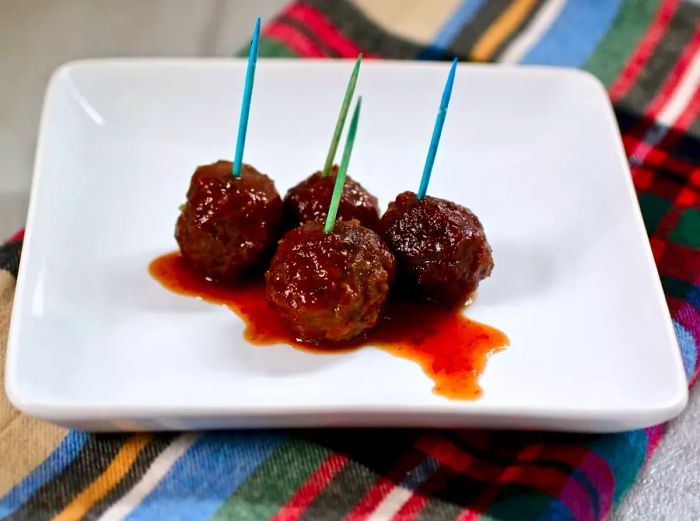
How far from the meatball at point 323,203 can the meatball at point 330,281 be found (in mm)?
187

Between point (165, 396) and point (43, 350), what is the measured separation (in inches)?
13.7

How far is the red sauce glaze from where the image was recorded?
2.32m

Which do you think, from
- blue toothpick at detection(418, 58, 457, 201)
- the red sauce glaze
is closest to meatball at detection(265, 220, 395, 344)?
the red sauce glaze

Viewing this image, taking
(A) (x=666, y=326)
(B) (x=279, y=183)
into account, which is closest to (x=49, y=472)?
(B) (x=279, y=183)

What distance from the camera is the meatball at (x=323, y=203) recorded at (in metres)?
2.57

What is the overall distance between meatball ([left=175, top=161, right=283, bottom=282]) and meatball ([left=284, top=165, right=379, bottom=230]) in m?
0.06

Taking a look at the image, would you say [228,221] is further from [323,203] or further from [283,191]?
[283,191]

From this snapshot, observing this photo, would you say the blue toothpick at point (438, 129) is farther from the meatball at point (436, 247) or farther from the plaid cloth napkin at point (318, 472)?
the plaid cloth napkin at point (318, 472)

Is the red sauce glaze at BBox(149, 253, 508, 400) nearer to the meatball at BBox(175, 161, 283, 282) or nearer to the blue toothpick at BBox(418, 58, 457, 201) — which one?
the meatball at BBox(175, 161, 283, 282)

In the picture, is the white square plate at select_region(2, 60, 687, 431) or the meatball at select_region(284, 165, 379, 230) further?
the meatball at select_region(284, 165, 379, 230)

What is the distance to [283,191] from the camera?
301 centimetres

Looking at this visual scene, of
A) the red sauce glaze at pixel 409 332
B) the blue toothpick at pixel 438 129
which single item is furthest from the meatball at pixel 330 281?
the blue toothpick at pixel 438 129

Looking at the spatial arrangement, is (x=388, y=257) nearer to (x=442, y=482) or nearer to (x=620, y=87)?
(x=442, y=482)

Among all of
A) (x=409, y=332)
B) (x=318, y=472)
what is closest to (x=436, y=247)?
(x=409, y=332)
